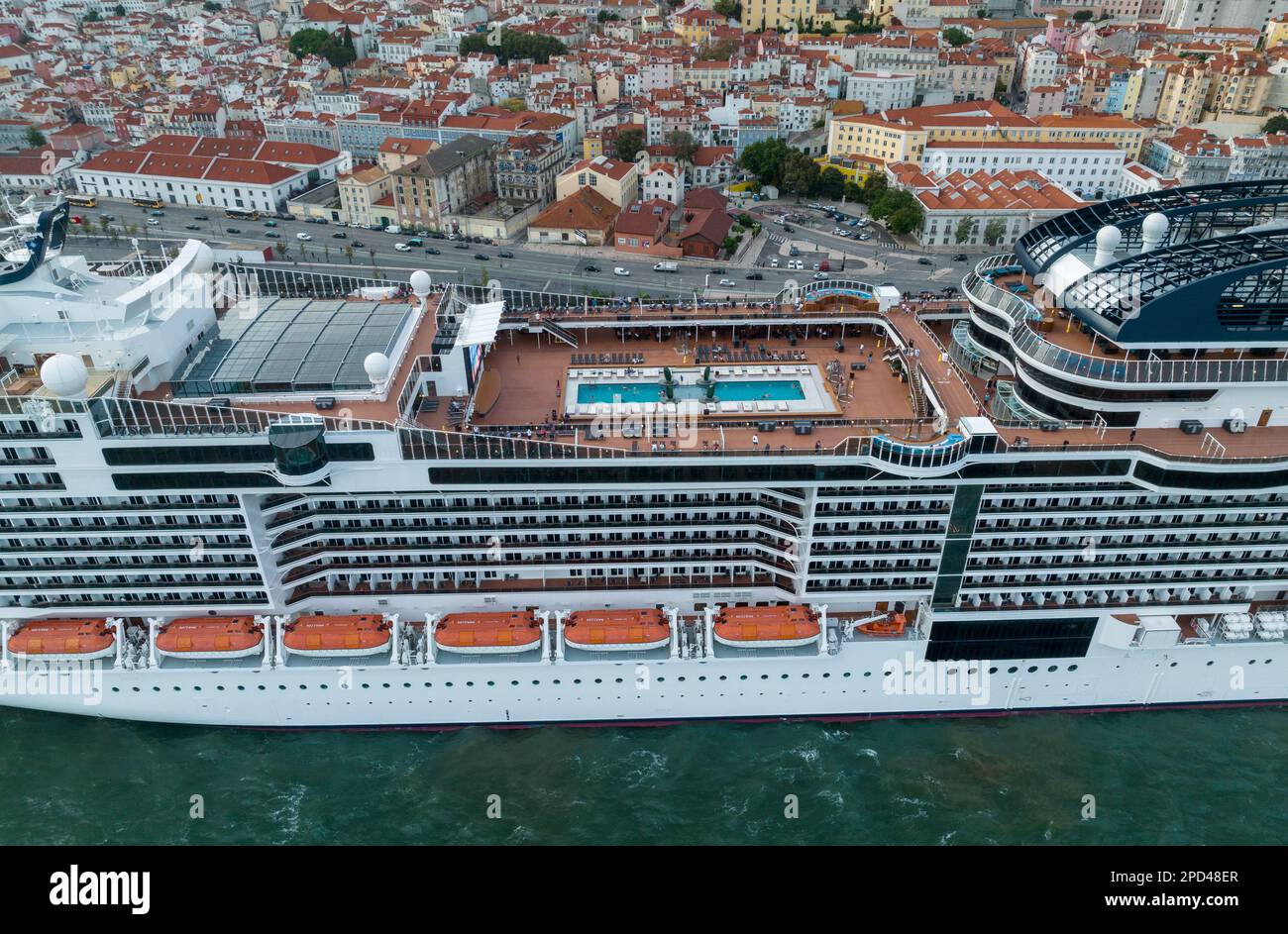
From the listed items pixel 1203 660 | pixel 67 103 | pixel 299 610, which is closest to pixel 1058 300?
pixel 1203 660

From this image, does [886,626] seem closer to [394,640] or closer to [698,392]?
[698,392]

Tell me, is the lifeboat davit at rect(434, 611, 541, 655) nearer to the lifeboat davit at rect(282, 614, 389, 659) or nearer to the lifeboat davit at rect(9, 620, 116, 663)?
the lifeboat davit at rect(282, 614, 389, 659)

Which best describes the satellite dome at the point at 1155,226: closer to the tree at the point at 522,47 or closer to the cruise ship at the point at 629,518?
the cruise ship at the point at 629,518

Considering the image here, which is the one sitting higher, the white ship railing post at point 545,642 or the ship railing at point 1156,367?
the ship railing at point 1156,367

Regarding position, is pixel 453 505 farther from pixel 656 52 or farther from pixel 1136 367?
pixel 656 52

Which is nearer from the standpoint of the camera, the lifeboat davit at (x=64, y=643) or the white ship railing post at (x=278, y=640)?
the lifeboat davit at (x=64, y=643)

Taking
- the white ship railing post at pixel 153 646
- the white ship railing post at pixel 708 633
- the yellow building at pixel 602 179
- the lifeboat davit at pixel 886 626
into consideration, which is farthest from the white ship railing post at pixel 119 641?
the yellow building at pixel 602 179
